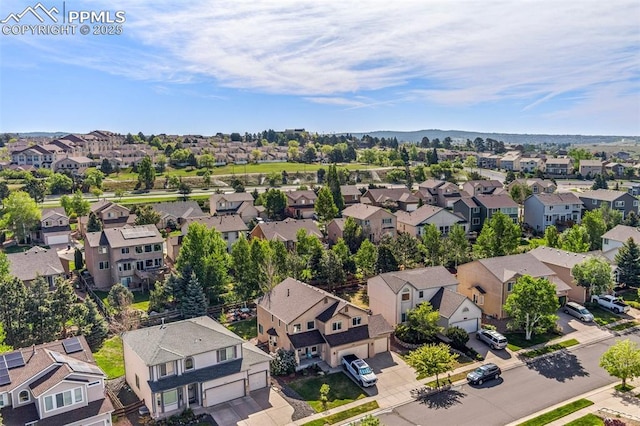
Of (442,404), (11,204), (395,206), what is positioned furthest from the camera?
(395,206)

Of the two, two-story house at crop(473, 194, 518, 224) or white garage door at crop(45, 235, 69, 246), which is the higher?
two-story house at crop(473, 194, 518, 224)

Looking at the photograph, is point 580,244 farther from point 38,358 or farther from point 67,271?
point 67,271

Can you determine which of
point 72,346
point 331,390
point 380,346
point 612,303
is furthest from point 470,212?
point 72,346

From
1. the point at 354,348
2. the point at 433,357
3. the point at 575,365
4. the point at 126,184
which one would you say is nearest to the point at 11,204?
the point at 126,184

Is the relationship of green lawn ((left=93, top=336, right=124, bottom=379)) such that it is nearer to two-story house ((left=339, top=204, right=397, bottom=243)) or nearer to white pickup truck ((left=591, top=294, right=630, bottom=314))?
two-story house ((left=339, top=204, right=397, bottom=243))

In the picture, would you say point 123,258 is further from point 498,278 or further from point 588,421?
point 588,421

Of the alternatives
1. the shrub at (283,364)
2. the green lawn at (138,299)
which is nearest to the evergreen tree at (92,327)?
the green lawn at (138,299)

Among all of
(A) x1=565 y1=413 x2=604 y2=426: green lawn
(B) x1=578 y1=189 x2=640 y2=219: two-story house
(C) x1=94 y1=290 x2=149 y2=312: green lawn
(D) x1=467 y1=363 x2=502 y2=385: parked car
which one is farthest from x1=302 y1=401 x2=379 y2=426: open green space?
(B) x1=578 y1=189 x2=640 y2=219: two-story house
